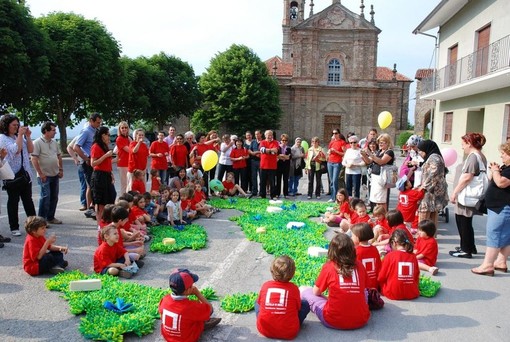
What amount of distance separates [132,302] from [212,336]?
1.13 m

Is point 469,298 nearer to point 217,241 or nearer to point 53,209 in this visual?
point 217,241

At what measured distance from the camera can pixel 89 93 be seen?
26.7 meters

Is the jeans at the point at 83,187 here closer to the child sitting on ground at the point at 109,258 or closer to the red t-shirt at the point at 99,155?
the red t-shirt at the point at 99,155

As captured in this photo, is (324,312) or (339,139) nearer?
(324,312)

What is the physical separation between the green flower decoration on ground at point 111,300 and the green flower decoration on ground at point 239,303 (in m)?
0.26

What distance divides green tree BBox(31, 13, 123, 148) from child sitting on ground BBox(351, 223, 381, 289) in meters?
22.2

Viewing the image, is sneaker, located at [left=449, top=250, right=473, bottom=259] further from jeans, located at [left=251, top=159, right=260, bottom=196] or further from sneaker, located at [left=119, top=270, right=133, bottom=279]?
jeans, located at [left=251, top=159, right=260, bottom=196]

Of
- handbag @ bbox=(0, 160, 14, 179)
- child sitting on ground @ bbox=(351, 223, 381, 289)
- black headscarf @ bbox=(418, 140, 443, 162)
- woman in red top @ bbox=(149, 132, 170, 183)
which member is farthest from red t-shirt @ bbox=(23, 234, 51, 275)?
black headscarf @ bbox=(418, 140, 443, 162)

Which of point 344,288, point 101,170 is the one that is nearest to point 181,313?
point 344,288

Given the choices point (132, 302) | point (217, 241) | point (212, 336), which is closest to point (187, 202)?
point (217, 241)

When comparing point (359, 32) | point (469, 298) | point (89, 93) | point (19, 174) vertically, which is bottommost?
point (469, 298)

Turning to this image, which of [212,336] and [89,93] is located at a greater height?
[89,93]

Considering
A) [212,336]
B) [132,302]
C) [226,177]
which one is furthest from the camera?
[226,177]

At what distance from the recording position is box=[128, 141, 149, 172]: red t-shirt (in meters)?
9.38
